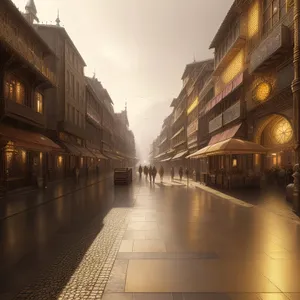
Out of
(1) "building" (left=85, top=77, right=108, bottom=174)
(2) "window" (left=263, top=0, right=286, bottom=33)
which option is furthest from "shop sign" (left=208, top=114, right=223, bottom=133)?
(1) "building" (left=85, top=77, right=108, bottom=174)

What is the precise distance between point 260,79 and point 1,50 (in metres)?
17.2

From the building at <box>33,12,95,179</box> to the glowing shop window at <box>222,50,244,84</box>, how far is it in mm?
17683

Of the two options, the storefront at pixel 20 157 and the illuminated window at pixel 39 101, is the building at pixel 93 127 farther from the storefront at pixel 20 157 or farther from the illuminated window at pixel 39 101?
the storefront at pixel 20 157

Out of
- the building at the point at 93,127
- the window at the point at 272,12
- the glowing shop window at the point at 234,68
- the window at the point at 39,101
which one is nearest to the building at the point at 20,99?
the window at the point at 39,101

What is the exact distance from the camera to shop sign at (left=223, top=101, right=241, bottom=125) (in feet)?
71.6

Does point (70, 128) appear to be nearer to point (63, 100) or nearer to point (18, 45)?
point (63, 100)

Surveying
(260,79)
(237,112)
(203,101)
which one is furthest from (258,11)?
(203,101)

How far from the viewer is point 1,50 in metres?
15.6

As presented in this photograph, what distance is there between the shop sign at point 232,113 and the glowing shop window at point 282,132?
3.09 m

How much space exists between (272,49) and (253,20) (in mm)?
6540

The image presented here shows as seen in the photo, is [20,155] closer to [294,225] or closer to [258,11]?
[294,225]

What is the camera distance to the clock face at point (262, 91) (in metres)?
17.6

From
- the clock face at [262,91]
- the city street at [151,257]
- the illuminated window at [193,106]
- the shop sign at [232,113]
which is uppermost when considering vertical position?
the illuminated window at [193,106]

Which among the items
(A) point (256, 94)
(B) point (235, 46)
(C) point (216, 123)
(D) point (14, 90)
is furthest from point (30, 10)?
(A) point (256, 94)
